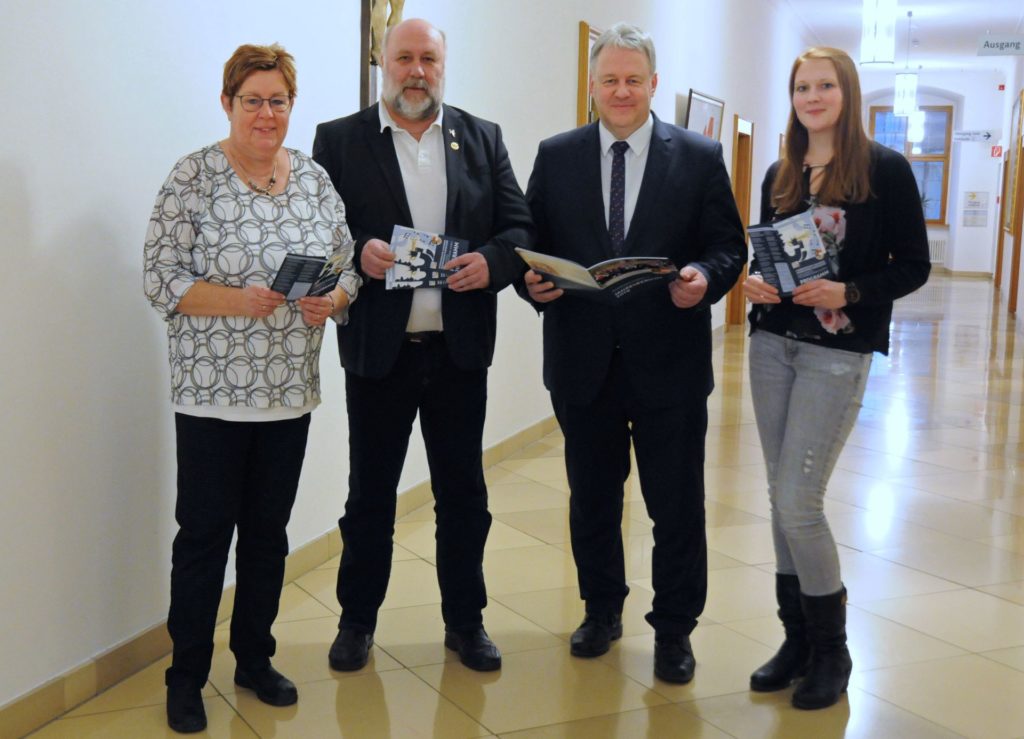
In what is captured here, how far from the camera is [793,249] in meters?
2.90

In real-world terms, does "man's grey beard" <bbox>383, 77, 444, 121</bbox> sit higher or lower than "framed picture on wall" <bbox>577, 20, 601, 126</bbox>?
lower

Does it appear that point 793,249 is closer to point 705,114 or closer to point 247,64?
point 247,64

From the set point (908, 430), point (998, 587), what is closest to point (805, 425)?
point (998, 587)

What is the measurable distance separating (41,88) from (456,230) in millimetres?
1130

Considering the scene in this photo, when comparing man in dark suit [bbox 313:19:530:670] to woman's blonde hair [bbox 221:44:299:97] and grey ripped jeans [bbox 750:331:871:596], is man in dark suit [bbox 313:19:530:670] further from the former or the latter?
grey ripped jeans [bbox 750:331:871:596]

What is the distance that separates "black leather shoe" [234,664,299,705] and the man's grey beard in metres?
1.60

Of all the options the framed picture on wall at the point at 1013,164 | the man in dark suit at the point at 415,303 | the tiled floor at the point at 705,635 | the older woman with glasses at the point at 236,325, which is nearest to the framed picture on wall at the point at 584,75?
the tiled floor at the point at 705,635

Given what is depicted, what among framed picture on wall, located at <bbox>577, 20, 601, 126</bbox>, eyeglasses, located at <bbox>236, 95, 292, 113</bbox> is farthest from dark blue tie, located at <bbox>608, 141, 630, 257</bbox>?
framed picture on wall, located at <bbox>577, 20, 601, 126</bbox>

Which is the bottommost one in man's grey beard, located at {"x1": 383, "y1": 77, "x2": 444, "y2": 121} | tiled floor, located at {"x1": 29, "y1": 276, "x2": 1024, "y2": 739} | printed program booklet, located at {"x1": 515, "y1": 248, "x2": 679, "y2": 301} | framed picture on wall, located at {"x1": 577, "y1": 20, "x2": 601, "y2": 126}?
tiled floor, located at {"x1": 29, "y1": 276, "x2": 1024, "y2": 739}

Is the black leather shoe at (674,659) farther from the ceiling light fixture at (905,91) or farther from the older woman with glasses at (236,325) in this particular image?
the ceiling light fixture at (905,91)

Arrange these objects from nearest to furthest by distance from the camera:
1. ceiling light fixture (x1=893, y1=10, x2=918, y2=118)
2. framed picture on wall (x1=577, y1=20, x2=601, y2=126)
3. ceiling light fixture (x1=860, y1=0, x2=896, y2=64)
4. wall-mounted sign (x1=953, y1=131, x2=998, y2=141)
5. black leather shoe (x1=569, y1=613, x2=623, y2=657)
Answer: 1. black leather shoe (x1=569, y1=613, x2=623, y2=657)
2. framed picture on wall (x1=577, y1=20, x2=601, y2=126)
3. ceiling light fixture (x1=860, y1=0, x2=896, y2=64)
4. ceiling light fixture (x1=893, y1=10, x2=918, y2=118)
5. wall-mounted sign (x1=953, y1=131, x2=998, y2=141)

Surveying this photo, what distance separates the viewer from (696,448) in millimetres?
3293

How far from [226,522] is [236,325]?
0.53 metres

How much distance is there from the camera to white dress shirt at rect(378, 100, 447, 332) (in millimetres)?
3160
